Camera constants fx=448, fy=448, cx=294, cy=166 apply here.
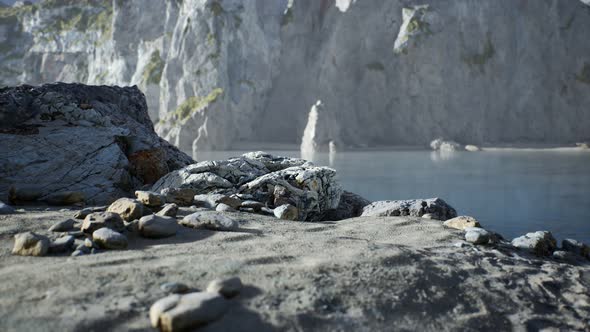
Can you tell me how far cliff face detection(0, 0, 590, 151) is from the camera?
53.6 metres

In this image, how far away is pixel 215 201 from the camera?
602cm

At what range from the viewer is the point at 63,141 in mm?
6824

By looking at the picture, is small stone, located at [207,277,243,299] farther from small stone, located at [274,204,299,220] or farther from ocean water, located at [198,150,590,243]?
ocean water, located at [198,150,590,243]

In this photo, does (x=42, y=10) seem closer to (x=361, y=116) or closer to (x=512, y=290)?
(x=361, y=116)

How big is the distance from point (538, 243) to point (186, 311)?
12.6 feet

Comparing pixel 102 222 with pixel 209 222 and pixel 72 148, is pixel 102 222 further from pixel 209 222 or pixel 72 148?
pixel 72 148

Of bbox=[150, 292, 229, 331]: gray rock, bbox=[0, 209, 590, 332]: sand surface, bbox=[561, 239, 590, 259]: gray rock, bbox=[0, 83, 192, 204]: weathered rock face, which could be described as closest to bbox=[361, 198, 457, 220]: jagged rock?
bbox=[561, 239, 590, 259]: gray rock

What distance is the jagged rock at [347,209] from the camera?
752 cm

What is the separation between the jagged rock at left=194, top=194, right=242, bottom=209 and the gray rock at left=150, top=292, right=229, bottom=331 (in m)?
3.24

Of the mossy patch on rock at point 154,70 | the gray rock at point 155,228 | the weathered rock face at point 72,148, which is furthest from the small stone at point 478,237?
the mossy patch on rock at point 154,70

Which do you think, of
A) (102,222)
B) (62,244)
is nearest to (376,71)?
(102,222)

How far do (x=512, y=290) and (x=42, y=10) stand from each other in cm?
9746

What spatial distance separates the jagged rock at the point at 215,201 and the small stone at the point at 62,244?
240 cm

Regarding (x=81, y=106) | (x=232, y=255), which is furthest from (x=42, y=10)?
(x=232, y=255)
